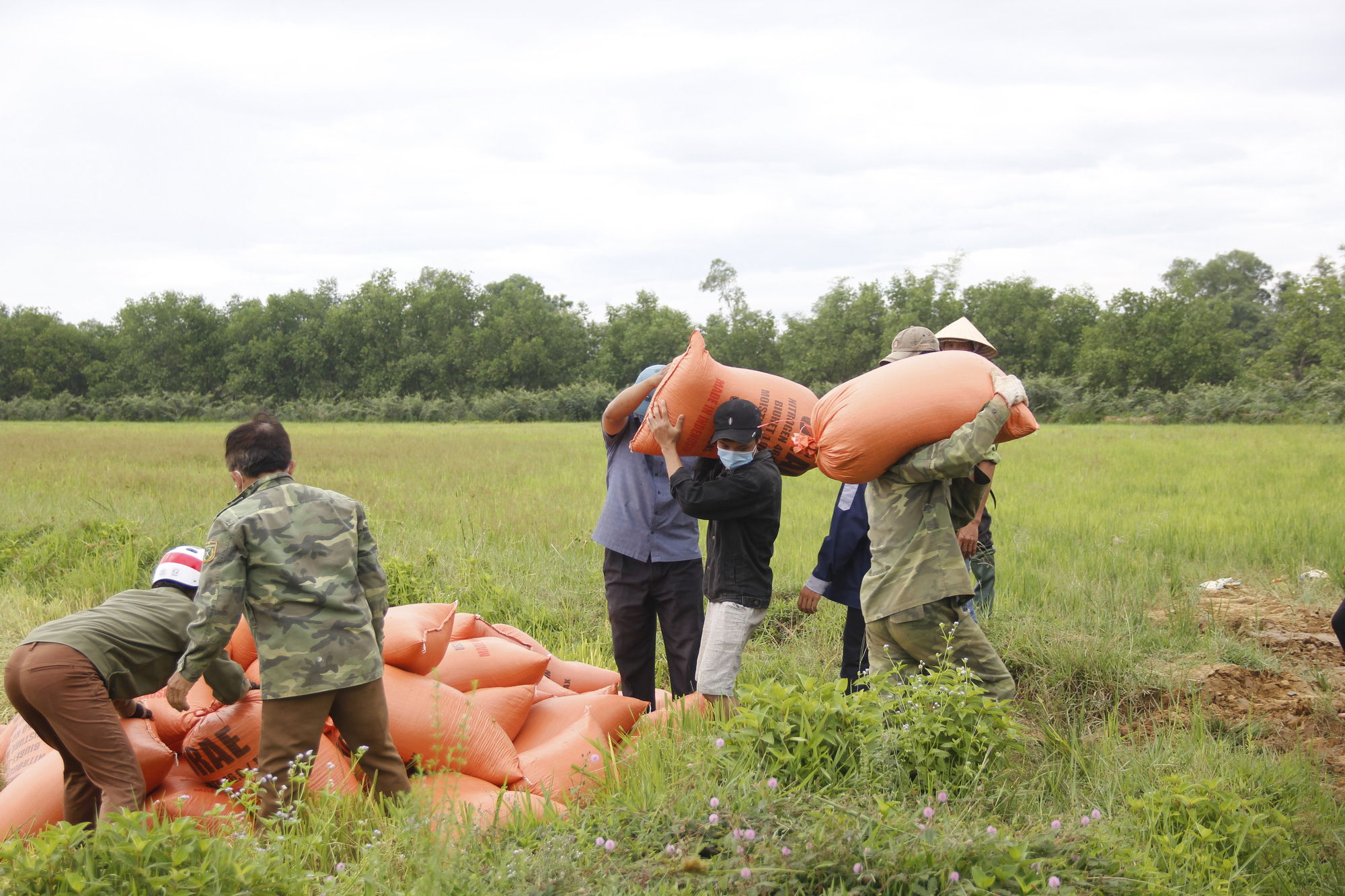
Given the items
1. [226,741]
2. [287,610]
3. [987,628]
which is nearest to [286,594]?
[287,610]

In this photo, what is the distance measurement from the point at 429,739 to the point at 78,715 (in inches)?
43.3

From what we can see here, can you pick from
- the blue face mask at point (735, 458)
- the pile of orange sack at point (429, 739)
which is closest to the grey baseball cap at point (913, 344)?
the blue face mask at point (735, 458)

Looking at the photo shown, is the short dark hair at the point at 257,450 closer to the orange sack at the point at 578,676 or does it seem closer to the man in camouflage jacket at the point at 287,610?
the man in camouflage jacket at the point at 287,610

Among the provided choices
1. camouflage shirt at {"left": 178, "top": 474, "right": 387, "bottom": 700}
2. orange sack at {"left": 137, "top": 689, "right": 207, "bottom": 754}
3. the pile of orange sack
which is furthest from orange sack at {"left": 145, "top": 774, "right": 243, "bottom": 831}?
camouflage shirt at {"left": 178, "top": 474, "right": 387, "bottom": 700}

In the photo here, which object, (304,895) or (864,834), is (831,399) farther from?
(304,895)

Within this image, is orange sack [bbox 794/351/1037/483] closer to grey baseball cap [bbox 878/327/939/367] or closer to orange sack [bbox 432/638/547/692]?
grey baseball cap [bbox 878/327/939/367]

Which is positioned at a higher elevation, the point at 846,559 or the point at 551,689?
the point at 846,559

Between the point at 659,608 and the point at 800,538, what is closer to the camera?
the point at 659,608

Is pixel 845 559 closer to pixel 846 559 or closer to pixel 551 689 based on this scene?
pixel 846 559

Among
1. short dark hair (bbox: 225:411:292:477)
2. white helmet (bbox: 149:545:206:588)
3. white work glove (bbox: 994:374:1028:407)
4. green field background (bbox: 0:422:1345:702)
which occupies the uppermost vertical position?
white work glove (bbox: 994:374:1028:407)

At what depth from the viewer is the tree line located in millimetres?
44344

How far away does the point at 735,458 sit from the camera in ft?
10.7

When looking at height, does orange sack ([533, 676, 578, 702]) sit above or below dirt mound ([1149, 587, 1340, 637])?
above

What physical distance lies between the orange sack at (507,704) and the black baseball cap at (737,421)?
51.6 inches
